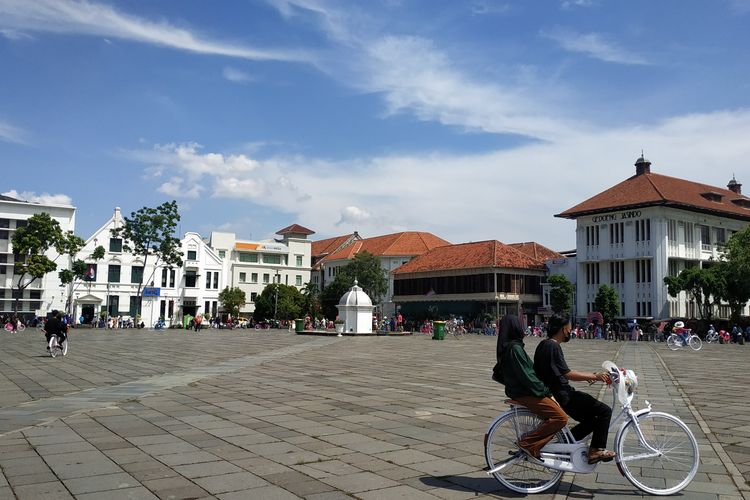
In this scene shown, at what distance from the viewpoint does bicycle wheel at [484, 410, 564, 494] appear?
19.8 feet

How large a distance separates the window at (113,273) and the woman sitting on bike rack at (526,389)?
7167 cm

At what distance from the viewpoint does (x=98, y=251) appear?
63781 mm

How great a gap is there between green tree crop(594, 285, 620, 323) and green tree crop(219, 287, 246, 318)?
1642 inches

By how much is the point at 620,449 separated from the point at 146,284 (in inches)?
2821

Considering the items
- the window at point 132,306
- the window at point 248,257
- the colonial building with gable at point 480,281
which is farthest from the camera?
the window at point 248,257

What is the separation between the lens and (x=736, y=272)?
2119 inches

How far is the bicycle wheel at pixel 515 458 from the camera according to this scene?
6031 millimetres

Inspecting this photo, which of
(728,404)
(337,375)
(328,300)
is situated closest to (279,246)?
(328,300)

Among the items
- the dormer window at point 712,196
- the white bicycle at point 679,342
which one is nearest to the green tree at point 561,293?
the dormer window at point 712,196

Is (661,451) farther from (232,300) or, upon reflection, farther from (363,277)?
(232,300)

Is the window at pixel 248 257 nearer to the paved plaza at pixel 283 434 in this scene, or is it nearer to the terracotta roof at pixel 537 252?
the terracotta roof at pixel 537 252

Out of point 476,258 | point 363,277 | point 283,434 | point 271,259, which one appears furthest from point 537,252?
point 283,434

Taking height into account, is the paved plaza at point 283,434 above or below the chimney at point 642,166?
below

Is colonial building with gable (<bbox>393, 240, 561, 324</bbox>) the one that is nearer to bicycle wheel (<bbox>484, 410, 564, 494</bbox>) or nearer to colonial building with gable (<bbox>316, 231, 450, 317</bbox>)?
colonial building with gable (<bbox>316, 231, 450, 317</bbox>)
